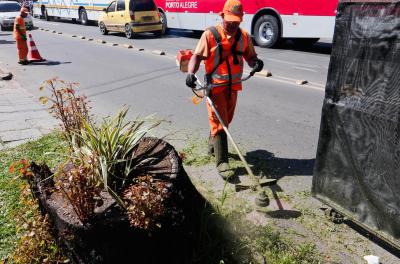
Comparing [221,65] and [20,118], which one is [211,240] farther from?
[20,118]

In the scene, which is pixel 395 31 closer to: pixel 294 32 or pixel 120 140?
pixel 120 140

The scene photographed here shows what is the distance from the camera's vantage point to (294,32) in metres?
12.2

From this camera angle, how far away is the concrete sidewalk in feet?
18.0

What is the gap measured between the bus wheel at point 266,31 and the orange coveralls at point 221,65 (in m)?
9.12

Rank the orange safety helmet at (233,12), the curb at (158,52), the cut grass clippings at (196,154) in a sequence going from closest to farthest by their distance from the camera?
1. the orange safety helmet at (233,12)
2. the cut grass clippings at (196,154)
3. the curb at (158,52)

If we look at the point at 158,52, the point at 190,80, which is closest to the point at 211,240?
the point at 190,80

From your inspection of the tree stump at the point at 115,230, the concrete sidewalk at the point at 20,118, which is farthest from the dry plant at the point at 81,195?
the concrete sidewalk at the point at 20,118

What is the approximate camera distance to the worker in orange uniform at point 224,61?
12.9 ft

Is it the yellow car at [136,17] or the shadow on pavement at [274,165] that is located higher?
the yellow car at [136,17]

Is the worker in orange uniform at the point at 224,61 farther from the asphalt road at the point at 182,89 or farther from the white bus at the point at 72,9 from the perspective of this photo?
the white bus at the point at 72,9

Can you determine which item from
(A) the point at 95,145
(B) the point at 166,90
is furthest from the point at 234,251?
(B) the point at 166,90

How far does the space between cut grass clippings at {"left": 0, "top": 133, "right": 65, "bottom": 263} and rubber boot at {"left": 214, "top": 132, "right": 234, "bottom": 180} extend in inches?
65.1

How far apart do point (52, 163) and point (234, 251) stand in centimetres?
268

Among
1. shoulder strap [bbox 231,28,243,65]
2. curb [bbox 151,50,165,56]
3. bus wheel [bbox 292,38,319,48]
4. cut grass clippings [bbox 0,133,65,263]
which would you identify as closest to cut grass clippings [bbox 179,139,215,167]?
shoulder strap [bbox 231,28,243,65]
